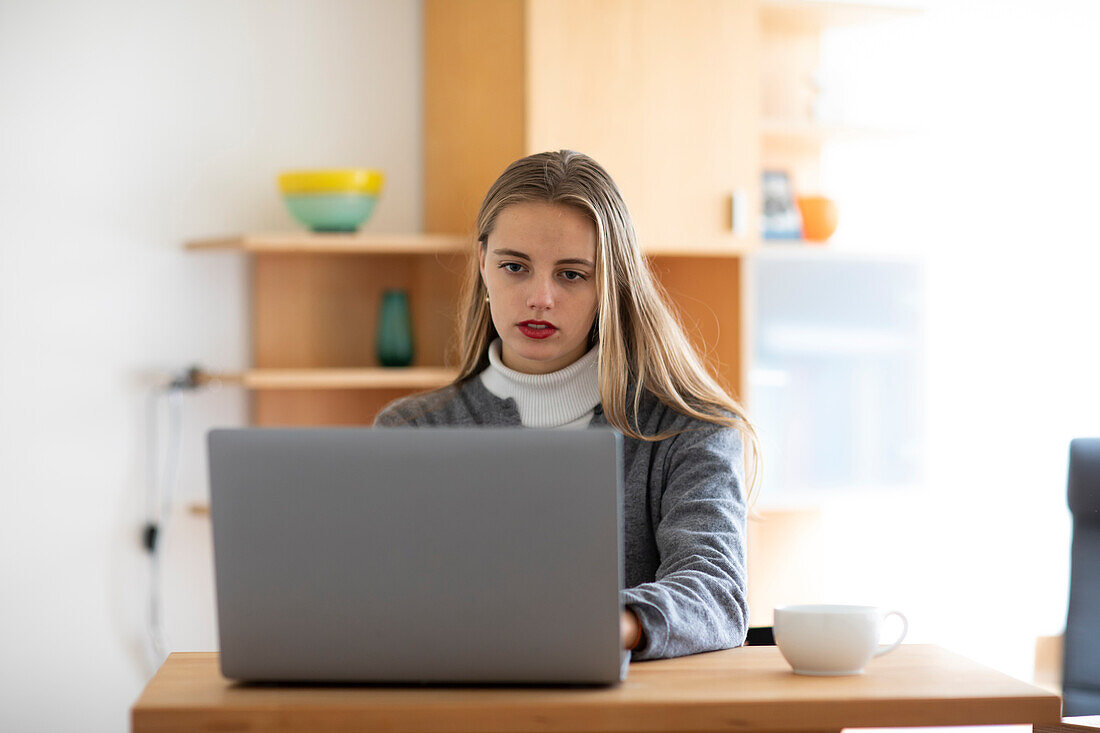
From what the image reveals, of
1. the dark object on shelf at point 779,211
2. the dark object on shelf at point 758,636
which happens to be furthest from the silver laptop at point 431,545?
the dark object on shelf at point 779,211

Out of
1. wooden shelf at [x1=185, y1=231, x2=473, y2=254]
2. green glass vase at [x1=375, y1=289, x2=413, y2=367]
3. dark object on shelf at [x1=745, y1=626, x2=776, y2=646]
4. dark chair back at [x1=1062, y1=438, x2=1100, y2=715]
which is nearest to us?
dark object on shelf at [x1=745, y1=626, x2=776, y2=646]

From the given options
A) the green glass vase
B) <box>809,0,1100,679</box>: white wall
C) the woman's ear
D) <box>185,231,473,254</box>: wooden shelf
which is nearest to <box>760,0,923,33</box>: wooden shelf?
<box>809,0,1100,679</box>: white wall

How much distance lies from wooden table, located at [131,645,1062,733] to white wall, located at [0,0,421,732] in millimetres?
1851

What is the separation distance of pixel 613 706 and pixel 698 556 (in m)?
0.41

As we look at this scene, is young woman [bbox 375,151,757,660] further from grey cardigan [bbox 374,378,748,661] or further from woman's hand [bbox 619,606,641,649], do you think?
woman's hand [bbox 619,606,641,649]

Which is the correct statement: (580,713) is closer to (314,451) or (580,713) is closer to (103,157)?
(314,451)

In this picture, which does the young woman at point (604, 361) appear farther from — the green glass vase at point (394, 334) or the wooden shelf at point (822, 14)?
the wooden shelf at point (822, 14)

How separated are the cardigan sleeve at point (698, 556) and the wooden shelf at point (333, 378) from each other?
119 centimetres

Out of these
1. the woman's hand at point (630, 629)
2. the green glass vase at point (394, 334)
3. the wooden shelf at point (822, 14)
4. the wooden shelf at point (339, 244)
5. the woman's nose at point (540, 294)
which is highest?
the wooden shelf at point (822, 14)

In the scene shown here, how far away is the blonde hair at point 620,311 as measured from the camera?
1.61 meters

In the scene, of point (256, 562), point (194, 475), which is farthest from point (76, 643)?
point (256, 562)

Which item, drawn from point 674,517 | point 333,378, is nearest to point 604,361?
point 674,517

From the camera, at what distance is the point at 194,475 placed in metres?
2.90

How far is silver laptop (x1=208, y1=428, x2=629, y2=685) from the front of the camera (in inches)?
39.7
